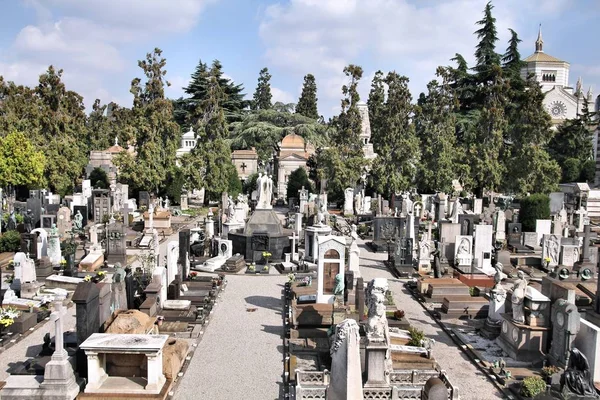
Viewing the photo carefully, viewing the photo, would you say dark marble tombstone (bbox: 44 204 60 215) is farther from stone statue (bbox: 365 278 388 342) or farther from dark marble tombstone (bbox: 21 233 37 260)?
stone statue (bbox: 365 278 388 342)

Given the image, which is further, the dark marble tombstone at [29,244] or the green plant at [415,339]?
the dark marble tombstone at [29,244]

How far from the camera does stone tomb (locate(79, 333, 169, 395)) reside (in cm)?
961

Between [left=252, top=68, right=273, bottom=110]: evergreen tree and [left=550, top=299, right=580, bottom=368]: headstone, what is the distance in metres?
68.1

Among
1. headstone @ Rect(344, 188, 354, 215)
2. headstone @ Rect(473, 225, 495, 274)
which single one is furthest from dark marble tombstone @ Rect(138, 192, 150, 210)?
headstone @ Rect(473, 225, 495, 274)

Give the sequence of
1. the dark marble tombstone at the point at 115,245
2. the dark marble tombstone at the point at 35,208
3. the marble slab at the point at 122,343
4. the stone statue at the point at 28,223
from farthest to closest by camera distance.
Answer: the dark marble tombstone at the point at 35,208 < the stone statue at the point at 28,223 < the dark marble tombstone at the point at 115,245 < the marble slab at the point at 122,343

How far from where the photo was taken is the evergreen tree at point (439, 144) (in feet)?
132

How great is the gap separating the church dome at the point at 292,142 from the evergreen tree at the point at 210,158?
49.2 ft

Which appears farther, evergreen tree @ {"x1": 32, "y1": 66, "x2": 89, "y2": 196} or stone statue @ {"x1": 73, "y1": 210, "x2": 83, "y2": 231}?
evergreen tree @ {"x1": 32, "y1": 66, "x2": 89, "y2": 196}

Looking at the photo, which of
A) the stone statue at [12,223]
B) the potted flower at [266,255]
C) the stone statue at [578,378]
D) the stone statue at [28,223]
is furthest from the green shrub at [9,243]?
the stone statue at [578,378]

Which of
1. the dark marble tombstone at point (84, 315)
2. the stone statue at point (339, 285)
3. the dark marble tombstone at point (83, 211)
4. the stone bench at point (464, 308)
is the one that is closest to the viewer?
the dark marble tombstone at point (84, 315)

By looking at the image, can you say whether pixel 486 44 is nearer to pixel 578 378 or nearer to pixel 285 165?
pixel 285 165

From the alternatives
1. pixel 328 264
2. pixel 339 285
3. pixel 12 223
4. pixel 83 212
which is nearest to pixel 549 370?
pixel 339 285

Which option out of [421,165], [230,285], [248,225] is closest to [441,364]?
[230,285]

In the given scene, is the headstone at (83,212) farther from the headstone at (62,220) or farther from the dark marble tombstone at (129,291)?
the dark marble tombstone at (129,291)
